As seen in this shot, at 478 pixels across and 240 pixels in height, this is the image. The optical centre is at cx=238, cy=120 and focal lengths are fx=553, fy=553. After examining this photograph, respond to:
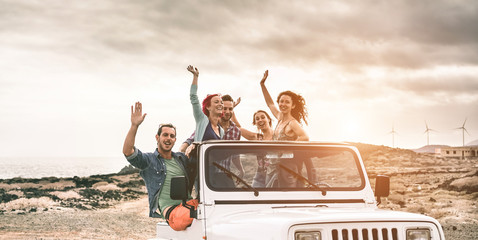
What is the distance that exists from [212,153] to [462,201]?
24.6m

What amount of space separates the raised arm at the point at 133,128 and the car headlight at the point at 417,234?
2.94 m

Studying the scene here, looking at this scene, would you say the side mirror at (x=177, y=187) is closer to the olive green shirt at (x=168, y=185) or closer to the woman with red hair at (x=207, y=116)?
the olive green shirt at (x=168, y=185)

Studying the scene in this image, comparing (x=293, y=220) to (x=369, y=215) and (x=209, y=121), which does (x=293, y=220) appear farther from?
(x=209, y=121)

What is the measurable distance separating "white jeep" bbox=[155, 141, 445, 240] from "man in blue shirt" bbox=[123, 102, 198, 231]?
289mm

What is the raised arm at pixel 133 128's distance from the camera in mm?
5887

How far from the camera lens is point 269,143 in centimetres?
573

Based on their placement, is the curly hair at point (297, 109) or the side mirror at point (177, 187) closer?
the side mirror at point (177, 187)

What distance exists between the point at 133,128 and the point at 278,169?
1.62 m

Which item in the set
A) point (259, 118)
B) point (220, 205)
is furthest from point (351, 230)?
point (259, 118)

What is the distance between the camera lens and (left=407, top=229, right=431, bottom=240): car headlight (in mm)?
4632

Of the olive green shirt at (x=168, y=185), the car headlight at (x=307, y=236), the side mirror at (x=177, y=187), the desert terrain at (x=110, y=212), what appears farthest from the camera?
the desert terrain at (x=110, y=212)

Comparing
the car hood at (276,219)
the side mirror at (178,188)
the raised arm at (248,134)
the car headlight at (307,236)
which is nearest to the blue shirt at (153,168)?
the side mirror at (178,188)

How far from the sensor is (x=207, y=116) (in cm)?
693

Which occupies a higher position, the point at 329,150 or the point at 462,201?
the point at 329,150
